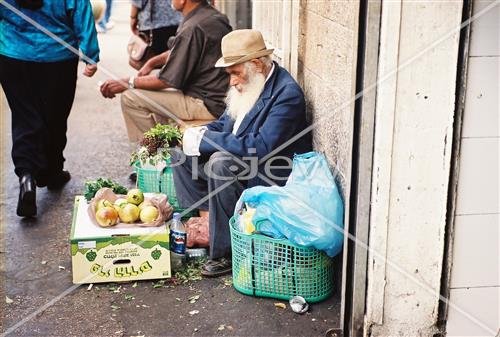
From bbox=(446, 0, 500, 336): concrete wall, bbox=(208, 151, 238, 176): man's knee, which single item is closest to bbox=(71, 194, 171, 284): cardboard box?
bbox=(208, 151, 238, 176): man's knee

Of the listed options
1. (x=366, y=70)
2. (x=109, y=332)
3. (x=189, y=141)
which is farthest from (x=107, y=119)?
(x=366, y=70)

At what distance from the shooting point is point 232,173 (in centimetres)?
451

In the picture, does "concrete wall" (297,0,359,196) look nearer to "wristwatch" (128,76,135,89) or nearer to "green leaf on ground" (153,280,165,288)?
"green leaf on ground" (153,280,165,288)

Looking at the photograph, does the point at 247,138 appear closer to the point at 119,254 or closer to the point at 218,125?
the point at 218,125

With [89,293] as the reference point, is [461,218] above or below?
above

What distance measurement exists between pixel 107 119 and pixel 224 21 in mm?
3221

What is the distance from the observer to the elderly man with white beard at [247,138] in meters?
4.48

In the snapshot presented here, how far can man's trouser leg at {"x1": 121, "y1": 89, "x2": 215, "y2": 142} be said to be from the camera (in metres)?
6.08

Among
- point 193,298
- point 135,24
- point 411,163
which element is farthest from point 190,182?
point 135,24

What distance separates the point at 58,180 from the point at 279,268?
108 inches

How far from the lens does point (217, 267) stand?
15.0 ft

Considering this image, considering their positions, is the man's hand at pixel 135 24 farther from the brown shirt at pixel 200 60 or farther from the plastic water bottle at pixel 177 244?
the plastic water bottle at pixel 177 244

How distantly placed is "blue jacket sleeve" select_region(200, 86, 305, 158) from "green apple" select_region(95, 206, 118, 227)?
0.76m

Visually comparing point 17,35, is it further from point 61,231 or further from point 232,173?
point 232,173
